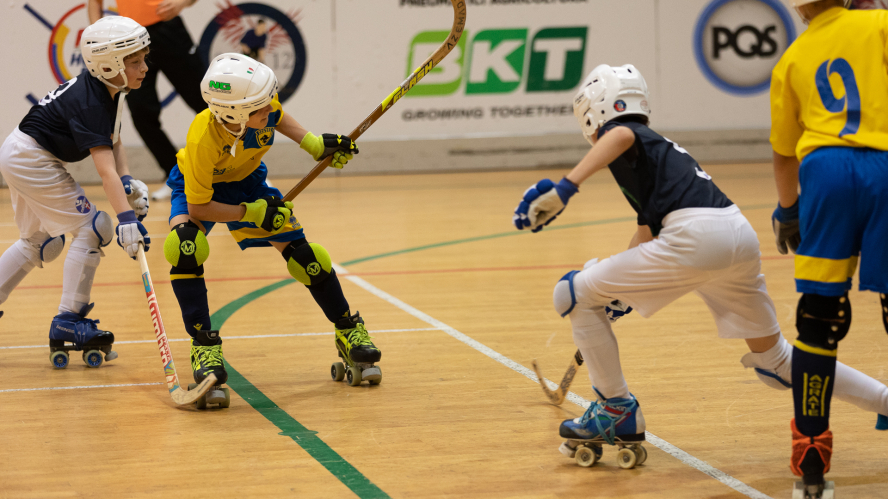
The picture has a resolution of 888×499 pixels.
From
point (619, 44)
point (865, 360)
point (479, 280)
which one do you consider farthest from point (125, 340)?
point (619, 44)

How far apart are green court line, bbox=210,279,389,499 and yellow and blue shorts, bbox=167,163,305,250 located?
2.08ft

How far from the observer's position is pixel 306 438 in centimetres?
323

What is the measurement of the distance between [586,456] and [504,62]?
32.4ft

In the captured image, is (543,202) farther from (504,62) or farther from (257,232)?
(504,62)

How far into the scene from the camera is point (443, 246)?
7379mm

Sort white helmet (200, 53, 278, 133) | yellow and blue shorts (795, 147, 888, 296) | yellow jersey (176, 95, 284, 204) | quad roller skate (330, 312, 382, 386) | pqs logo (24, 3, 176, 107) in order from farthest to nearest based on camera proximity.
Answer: pqs logo (24, 3, 176, 107), quad roller skate (330, 312, 382, 386), yellow jersey (176, 95, 284, 204), white helmet (200, 53, 278, 133), yellow and blue shorts (795, 147, 888, 296)

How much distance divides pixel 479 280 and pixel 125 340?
241 centimetres

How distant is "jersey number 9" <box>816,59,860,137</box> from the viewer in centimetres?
246

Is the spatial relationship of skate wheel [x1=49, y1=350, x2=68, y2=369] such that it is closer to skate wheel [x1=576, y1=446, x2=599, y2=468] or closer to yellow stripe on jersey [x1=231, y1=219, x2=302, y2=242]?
yellow stripe on jersey [x1=231, y1=219, x2=302, y2=242]

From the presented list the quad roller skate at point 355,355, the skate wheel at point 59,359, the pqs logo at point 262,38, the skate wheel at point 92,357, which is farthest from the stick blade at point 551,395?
the pqs logo at point 262,38

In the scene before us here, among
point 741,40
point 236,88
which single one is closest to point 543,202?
point 236,88

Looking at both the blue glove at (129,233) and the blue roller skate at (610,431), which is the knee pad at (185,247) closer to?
the blue glove at (129,233)

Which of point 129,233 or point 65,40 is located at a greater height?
point 65,40

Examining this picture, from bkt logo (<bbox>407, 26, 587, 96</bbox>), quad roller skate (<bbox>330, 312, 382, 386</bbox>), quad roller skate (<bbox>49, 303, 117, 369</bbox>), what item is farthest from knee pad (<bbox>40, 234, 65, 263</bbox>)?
bkt logo (<bbox>407, 26, 587, 96</bbox>)
